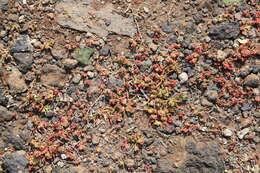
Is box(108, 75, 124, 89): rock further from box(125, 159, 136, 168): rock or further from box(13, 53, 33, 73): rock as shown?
box(13, 53, 33, 73): rock

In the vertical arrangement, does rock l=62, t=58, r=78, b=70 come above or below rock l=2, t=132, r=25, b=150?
above

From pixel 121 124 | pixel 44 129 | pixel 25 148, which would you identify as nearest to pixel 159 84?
pixel 121 124

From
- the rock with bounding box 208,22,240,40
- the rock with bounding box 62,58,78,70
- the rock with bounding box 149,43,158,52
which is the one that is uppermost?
the rock with bounding box 208,22,240,40

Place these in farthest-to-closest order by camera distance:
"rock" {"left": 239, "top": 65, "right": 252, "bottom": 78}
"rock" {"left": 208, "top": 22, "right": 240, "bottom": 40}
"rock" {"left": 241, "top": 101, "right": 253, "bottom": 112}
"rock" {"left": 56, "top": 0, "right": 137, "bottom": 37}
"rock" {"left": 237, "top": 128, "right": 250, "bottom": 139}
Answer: "rock" {"left": 56, "top": 0, "right": 137, "bottom": 37} → "rock" {"left": 208, "top": 22, "right": 240, "bottom": 40} → "rock" {"left": 239, "top": 65, "right": 252, "bottom": 78} → "rock" {"left": 241, "top": 101, "right": 253, "bottom": 112} → "rock" {"left": 237, "top": 128, "right": 250, "bottom": 139}

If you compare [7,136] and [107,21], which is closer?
[7,136]

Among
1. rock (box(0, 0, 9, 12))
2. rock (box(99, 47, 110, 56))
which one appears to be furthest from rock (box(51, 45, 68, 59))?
rock (box(0, 0, 9, 12))

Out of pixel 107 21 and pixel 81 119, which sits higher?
pixel 107 21

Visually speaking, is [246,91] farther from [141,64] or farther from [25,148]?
[25,148]
